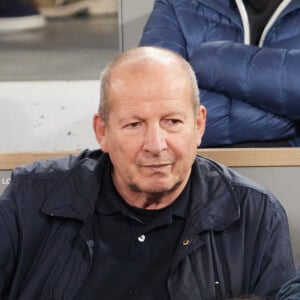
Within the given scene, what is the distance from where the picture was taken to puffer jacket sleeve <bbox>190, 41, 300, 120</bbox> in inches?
65.3

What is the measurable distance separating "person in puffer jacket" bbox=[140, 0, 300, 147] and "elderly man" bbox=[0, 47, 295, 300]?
0.42 m

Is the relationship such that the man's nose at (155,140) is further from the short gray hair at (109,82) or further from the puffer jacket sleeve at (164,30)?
the puffer jacket sleeve at (164,30)

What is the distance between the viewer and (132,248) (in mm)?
1238

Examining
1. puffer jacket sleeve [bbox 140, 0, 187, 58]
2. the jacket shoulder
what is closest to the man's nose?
the jacket shoulder

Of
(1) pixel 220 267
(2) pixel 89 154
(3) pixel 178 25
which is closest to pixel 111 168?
(2) pixel 89 154

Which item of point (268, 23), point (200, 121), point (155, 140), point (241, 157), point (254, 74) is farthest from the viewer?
point (268, 23)

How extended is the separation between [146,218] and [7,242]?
28 cm

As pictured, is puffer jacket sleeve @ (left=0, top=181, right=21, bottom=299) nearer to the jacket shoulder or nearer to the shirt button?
the jacket shoulder

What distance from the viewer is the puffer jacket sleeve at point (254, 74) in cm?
166

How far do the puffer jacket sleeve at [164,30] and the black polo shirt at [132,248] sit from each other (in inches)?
28.5

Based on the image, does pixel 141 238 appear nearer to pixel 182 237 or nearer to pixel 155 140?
pixel 182 237

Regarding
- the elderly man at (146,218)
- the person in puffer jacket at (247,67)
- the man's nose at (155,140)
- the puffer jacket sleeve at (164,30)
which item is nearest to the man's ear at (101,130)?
the elderly man at (146,218)

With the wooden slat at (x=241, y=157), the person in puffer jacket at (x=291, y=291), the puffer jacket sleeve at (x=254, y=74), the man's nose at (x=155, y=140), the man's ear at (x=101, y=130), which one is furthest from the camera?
the puffer jacket sleeve at (x=254, y=74)

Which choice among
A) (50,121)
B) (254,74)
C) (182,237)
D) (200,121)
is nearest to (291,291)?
(182,237)
